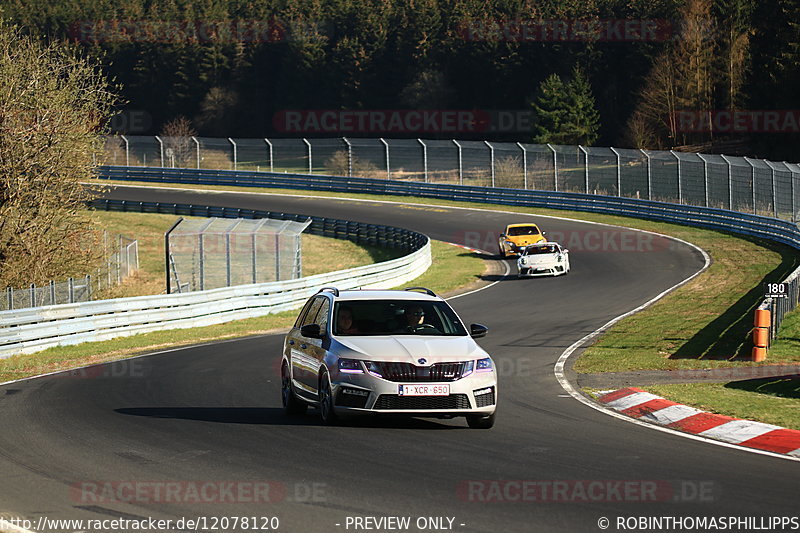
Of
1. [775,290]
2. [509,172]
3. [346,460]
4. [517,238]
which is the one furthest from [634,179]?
[346,460]

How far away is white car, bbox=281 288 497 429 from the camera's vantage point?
11867mm

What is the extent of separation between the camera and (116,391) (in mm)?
16625

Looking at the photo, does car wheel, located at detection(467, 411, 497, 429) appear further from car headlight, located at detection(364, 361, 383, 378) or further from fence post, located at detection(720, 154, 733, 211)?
fence post, located at detection(720, 154, 733, 211)

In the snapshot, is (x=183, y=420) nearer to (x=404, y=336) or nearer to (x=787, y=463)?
(x=404, y=336)

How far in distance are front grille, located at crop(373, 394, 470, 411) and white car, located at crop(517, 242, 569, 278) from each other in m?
25.4

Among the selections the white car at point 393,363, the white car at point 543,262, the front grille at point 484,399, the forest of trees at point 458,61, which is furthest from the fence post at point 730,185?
the front grille at point 484,399

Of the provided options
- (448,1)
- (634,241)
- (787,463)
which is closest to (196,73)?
(448,1)

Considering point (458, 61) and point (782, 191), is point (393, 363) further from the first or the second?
point (458, 61)

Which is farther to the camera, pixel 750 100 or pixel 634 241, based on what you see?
pixel 750 100

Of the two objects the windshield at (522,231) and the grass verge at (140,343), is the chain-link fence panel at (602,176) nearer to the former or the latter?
the windshield at (522,231)

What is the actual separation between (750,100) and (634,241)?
3850 cm

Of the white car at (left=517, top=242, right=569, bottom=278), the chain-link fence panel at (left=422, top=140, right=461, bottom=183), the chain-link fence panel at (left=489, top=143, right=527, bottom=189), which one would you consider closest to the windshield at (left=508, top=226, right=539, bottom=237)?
the white car at (left=517, top=242, right=569, bottom=278)

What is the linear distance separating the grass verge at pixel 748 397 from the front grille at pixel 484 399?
11.3ft

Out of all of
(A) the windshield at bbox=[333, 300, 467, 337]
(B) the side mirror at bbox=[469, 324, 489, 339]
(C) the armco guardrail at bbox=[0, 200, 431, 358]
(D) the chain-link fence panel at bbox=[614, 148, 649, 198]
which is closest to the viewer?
(A) the windshield at bbox=[333, 300, 467, 337]
